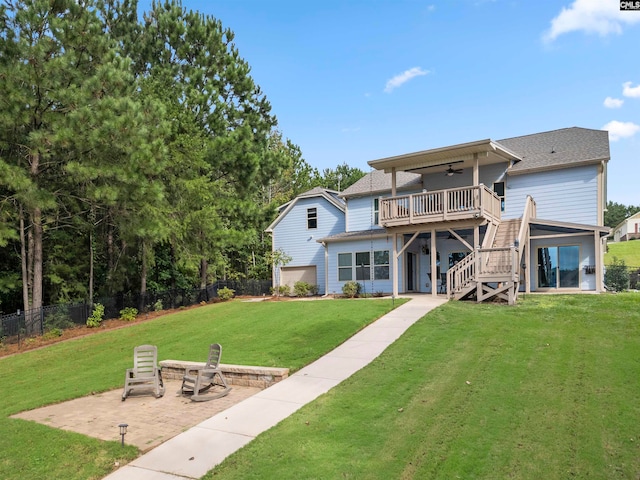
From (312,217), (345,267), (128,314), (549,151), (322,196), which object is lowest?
(128,314)

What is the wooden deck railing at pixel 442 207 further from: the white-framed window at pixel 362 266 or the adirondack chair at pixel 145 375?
the adirondack chair at pixel 145 375

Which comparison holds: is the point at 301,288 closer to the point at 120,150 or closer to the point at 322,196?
the point at 322,196

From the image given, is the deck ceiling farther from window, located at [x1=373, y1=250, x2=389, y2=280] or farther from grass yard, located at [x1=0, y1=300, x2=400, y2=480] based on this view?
grass yard, located at [x1=0, y1=300, x2=400, y2=480]

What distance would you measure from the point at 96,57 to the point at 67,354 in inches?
446

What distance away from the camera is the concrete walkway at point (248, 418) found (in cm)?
514

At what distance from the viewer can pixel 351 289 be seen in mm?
20500

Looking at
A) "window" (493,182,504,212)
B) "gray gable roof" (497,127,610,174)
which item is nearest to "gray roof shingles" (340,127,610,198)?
"gray gable roof" (497,127,610,174)

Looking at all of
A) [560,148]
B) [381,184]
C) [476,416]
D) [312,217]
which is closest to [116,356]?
[476,416]

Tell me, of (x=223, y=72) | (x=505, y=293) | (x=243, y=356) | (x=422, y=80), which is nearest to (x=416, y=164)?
(x=422, y=80)

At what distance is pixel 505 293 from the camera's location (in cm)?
1480

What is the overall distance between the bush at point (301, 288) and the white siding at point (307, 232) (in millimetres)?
822

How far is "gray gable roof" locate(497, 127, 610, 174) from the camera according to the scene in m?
17.7

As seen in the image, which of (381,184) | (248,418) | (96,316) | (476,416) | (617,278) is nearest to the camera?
(476,416)

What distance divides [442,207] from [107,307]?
591 inches
